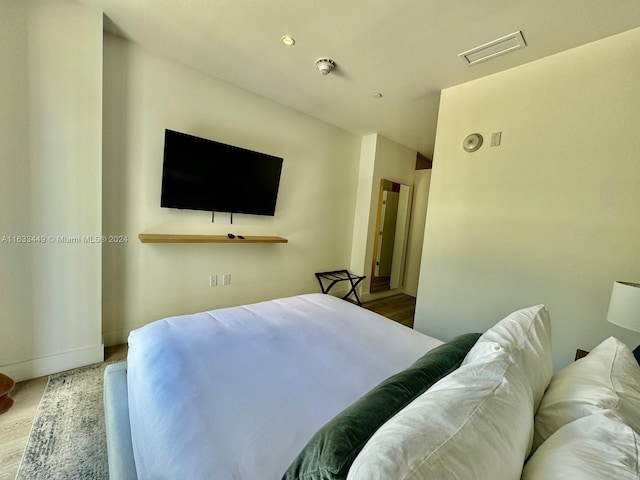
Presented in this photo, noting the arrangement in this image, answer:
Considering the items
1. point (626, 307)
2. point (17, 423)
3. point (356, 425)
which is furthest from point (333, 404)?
point (17, 423)

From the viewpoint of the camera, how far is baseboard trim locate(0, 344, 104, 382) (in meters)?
1.86

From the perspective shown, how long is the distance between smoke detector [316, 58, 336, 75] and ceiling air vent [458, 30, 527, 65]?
3.39ft

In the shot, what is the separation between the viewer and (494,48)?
198cm

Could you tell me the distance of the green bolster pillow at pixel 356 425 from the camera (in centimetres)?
56

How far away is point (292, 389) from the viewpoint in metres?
1.04

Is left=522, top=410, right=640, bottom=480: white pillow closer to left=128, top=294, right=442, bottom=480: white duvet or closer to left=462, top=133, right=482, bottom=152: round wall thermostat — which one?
left=128, top=294, right=442, bottom=480: white duvet

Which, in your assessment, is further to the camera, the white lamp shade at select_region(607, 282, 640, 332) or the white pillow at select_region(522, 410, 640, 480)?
the white lamp shade at select_region(607, 282, 640, 332)

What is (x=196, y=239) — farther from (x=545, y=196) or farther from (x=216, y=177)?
(x=545, y=196)

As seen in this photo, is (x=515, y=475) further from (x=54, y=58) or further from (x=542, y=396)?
(x=54, y=58)

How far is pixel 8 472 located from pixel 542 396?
2.34 meters

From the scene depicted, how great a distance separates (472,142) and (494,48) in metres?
0.72

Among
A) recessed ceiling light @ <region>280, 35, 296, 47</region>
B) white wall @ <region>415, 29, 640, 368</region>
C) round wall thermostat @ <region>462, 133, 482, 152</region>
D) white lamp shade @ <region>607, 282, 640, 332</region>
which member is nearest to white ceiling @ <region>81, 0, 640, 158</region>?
recessed ceiling light @ <region>280, 35, 296, 47</region>

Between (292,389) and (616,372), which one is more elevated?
(616,372)

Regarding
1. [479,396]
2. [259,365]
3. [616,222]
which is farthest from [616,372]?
[616,222]
